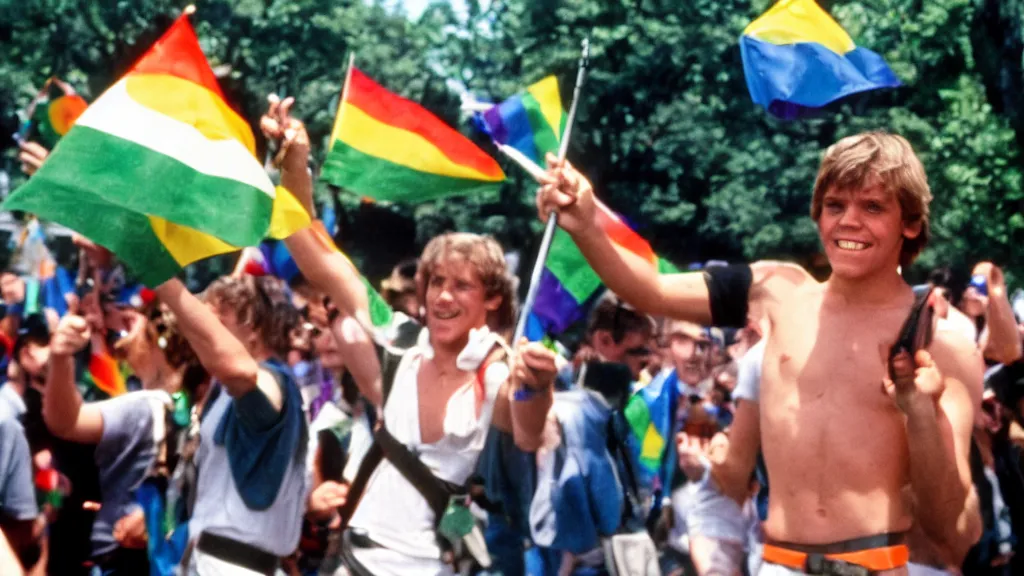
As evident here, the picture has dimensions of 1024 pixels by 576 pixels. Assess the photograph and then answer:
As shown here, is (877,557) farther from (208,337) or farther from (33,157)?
A: (33,157)

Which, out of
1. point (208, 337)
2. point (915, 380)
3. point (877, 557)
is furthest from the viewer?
point (208, 337)

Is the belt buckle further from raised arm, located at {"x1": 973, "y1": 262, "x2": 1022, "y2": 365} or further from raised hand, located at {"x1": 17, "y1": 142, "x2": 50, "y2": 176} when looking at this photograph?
raised arm, located at {"x1": 973, "y1": 262, "x2": 1022, "y2": 365}

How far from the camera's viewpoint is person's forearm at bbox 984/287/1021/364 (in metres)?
6.89

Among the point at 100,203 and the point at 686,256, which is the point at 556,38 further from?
the point at 100,203

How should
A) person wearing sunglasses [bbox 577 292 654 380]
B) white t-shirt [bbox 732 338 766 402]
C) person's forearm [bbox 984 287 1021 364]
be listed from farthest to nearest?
1. person wearing sunglasses [bbox 577 292 654 380]
2. person's forearm [bbox 984 287 1021 364]
3. white t-shirt [bbox 732 338 766 402]

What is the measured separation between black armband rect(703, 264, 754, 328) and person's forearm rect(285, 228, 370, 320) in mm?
1698

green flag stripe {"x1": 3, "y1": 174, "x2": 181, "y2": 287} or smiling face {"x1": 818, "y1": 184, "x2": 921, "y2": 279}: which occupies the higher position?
smiling face {"x1": 818, "y1": 184, "x2": 921, "y2": 279}

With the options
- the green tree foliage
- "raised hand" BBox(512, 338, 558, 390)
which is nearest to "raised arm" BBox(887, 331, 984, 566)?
"raised hand" BBox(512, 338, 558, 390)

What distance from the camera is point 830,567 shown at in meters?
4.22

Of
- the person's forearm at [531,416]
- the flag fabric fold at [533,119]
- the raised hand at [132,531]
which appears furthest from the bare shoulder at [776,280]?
the raised hand at [132,531]

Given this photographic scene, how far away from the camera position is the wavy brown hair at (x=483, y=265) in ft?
18.4

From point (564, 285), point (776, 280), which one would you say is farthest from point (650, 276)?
point (564, 285)

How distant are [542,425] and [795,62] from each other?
79.0 inches

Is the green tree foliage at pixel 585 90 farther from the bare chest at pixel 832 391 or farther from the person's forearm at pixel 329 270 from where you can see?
the bare chest at pixel 832 391
